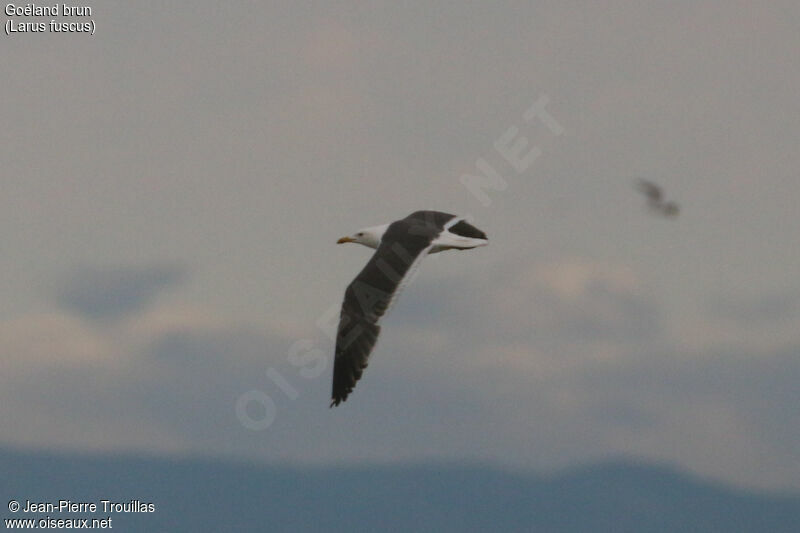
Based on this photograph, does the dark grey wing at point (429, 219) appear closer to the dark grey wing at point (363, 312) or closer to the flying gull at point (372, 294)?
the flying gull at point (372, 294)

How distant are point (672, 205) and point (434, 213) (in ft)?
14.7

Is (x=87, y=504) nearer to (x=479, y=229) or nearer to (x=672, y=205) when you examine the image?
(x=479, y=229)

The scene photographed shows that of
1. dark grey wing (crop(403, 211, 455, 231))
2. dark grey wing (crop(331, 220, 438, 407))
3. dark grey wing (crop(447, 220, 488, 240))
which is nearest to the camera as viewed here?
dark grey wing (crop(331, 220, 438, 407))

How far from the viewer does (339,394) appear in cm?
2342

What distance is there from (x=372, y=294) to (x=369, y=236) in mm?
3049

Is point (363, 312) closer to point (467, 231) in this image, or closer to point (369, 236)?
point (369, 236)

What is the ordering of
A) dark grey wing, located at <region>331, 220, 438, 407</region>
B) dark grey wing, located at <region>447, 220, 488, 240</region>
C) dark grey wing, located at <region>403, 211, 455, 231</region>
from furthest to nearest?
dark grey wing, located at <region>447, 220, 488, 240</region> → dark grey wing, located at <region>403, 211, 455, 231</region> → dark grey wing, located at <region>331, 220, 438, 407</region>

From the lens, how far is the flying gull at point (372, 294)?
22891 millimetres

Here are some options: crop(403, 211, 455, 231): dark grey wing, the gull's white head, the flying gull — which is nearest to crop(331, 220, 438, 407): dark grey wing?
the flying gull

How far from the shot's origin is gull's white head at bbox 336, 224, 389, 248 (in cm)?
2552

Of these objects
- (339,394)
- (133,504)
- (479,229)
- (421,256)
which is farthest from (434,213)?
(133,504)

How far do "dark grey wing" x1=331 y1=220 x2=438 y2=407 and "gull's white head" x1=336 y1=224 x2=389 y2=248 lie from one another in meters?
1.91

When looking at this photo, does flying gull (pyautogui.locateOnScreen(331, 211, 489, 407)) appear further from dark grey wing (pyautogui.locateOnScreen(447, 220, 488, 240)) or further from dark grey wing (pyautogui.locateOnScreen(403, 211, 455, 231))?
dark grey wing (pyautogui.locateOnScreen(447, 220, 488, 240))

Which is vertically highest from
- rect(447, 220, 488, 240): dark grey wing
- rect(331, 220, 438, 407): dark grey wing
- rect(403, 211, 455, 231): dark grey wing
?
rect(403, 211, 455, 231): dark grey wing
